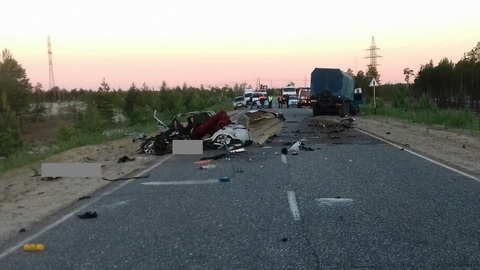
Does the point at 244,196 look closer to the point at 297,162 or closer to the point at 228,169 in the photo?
the point at 228,169

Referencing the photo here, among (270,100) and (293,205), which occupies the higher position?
(270,100)

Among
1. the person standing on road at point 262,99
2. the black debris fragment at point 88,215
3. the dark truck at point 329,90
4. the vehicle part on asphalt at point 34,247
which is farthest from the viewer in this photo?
the person standing on road at point 262,99

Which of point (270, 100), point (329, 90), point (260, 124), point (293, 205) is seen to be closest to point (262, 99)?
point (270, 100)

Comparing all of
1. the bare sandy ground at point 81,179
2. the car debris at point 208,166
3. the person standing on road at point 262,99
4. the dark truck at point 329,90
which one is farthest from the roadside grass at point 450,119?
the person standing on road at point 262,99

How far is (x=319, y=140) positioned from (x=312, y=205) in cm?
1307

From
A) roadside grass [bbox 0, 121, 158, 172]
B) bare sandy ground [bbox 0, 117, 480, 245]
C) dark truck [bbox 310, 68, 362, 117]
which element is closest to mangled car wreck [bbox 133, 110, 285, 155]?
bare sandy ground [bbox 0, 117, 480, 245]

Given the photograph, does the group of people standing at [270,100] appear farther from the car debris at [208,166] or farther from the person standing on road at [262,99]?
the car debris at [208,166]

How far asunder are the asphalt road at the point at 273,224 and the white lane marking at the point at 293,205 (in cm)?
2

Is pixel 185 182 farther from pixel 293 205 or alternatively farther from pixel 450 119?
pixel 450 119

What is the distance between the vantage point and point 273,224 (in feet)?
22.8

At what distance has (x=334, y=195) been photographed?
8961 mm

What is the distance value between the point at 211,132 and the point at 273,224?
12.1 metres

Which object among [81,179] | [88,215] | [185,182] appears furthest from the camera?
[81,179]

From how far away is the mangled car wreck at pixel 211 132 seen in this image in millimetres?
18000
